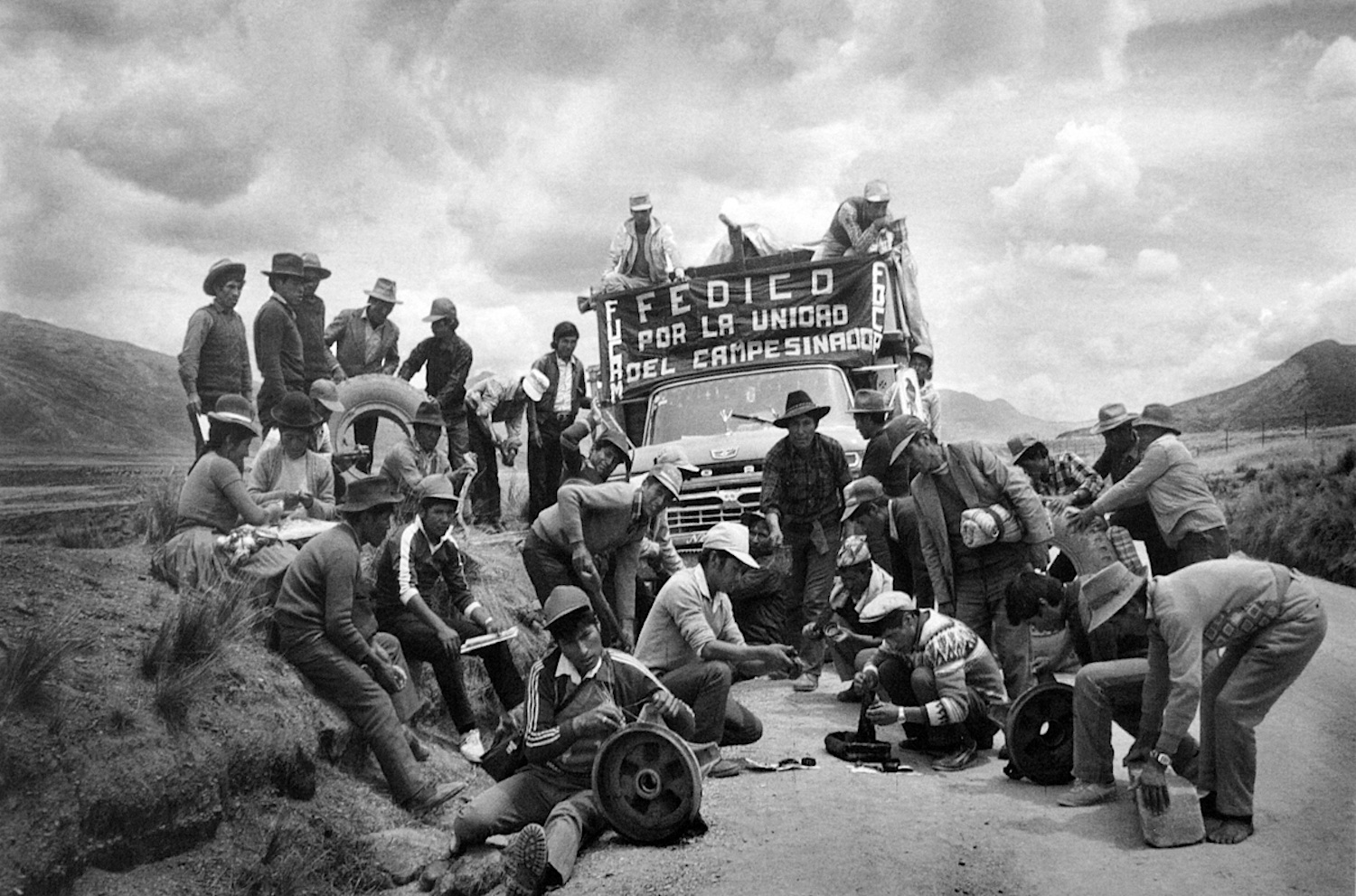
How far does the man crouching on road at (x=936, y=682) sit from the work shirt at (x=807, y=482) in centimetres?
203

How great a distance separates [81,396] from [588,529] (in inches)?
133

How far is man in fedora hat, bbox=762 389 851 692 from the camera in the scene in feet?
28.3

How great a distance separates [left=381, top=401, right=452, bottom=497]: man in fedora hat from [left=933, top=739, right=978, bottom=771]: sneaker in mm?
4032

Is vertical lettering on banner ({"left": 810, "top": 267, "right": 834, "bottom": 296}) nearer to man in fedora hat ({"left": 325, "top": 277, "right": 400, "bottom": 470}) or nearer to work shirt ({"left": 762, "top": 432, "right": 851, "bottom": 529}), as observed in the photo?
work shirt ({"left": 762, "top": 432, "right": 851, "bottom": 529})

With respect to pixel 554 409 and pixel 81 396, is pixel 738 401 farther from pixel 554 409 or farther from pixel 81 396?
pixel 81 396

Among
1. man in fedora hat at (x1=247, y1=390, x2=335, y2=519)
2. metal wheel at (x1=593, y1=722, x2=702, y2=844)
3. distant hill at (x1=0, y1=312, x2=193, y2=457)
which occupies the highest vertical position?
distant hill at (x1=0, y1=312, x2=193, y2=457)

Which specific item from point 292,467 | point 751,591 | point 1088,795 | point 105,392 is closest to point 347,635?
point 292,467

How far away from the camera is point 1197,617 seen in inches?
198

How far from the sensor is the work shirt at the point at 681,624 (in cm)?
634

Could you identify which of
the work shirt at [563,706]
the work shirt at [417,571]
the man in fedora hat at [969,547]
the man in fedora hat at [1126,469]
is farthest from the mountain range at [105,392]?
the work shirt at [563,706]

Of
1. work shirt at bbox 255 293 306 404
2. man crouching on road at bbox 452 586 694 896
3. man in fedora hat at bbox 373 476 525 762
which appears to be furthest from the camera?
work shirt at bbox 255 293 306 404

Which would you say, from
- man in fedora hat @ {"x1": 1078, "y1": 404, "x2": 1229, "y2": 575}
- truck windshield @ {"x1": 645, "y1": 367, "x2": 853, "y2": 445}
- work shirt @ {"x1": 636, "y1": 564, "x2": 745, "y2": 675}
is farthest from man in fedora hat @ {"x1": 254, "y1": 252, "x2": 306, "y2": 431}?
man in fedora hat @ {"x1": 1078, "y1": 404, "x2": 1229, "y2": 575}

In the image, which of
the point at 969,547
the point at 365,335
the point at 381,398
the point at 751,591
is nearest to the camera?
the point at 969,547

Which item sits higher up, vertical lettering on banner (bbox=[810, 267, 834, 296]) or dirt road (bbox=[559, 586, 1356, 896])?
vertical lettering on banner (bbox=[810, 267, 834, 296])
